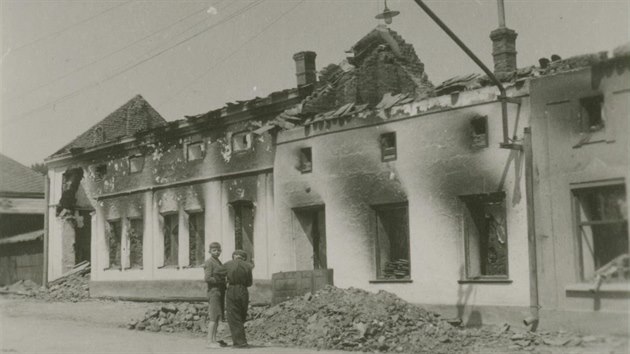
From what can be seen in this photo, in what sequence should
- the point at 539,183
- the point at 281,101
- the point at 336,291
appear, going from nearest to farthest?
the point at 539,183, the point at 336,291, the point at 281,101

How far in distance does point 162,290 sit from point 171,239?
5.64ft

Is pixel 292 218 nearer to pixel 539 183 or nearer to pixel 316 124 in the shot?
pixel 316 124

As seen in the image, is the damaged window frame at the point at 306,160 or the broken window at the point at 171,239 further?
the broken window at the point at 171,239

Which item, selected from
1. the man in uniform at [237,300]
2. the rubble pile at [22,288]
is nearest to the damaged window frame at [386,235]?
the man in uniform at [237,300]

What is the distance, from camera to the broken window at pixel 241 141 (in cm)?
2176

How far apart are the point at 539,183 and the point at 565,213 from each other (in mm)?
790

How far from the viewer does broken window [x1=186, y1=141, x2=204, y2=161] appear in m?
23.8

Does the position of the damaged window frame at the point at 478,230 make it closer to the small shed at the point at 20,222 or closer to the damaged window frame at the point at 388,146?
the damaged window frame at the point at 388,146

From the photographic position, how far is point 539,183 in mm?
14133

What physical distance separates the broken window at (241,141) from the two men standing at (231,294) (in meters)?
7.78

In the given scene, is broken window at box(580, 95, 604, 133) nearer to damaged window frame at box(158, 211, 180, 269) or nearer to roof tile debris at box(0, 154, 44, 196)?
damaged window frame at box(158, 211, 180, 269)

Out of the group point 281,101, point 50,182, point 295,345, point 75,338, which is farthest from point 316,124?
point 50,182

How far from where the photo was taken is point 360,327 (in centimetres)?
1398

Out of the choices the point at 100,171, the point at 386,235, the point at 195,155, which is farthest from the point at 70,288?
the point at 386,235
